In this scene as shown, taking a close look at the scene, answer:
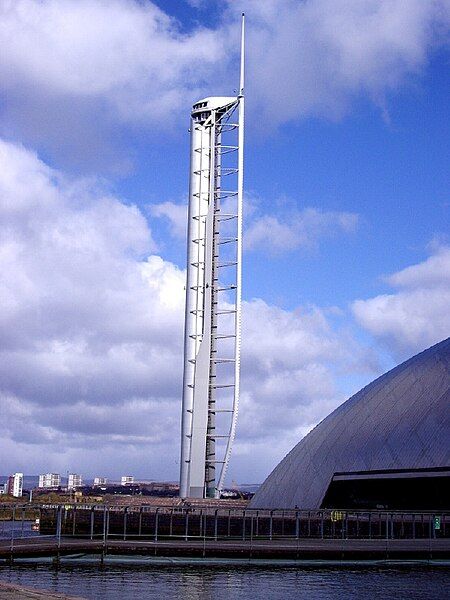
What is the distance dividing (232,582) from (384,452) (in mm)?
23934

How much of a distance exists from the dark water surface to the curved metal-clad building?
15.2 m

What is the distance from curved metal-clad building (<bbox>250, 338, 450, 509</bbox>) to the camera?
163 ft

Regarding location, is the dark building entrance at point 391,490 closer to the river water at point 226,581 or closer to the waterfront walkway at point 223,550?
the waterfront walkway at point 223,550

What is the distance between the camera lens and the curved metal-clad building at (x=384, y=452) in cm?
4969

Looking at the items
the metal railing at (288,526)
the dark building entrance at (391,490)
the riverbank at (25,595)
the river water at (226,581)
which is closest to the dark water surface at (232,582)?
the river water at (226,581)

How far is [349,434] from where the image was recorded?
182 ft

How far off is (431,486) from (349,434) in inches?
291

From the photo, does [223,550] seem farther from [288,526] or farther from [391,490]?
[391,490]

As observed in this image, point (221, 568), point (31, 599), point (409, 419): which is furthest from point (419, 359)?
point (31, 599)

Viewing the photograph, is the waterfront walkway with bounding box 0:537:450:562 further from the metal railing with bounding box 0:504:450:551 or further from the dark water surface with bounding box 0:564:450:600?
the dark water surface with bounding box 0:564:450:600

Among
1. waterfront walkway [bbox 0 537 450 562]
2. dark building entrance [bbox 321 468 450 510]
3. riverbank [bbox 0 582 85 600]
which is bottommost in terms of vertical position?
riverbank [bbox 0 582 85 600]

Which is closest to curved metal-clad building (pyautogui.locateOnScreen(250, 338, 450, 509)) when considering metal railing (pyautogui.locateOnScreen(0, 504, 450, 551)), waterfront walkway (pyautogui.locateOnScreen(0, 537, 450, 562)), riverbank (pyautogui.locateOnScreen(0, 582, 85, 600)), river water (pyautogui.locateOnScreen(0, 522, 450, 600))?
metal railing (pyautogui.locateOnScreen(0, 504, 450, 551))

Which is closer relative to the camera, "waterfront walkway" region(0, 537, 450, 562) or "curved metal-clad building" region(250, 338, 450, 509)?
"waterfront walkway" region(0, 537, 450, 562)

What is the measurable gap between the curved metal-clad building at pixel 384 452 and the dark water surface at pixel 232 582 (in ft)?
49.8
